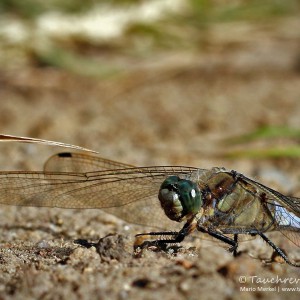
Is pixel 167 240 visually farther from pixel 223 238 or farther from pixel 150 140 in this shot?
pixel 150 140

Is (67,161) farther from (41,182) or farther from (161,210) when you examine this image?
(161,210)

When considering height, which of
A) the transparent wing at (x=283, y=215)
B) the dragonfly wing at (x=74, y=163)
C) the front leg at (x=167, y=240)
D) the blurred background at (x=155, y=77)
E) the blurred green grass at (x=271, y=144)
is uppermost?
the blurred background at (x=155, y=77)

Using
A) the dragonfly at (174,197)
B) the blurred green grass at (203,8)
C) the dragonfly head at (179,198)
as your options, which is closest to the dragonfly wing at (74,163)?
the dragonfly at (174,197)

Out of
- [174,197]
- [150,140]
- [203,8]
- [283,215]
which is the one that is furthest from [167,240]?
[203,8]

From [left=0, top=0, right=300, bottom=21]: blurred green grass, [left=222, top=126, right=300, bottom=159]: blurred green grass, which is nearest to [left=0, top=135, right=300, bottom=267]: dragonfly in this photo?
[left=222, top=126, right=300, bottom=159]: blurred green grass

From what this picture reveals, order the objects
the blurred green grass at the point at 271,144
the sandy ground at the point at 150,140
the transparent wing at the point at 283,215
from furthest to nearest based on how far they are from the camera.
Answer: the blurred green grass at the point at 271,144 → the transparent wing at the point at 283,215 → the sandy ground at the point at 150,140

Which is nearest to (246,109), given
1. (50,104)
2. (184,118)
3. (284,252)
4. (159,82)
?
(184,118)

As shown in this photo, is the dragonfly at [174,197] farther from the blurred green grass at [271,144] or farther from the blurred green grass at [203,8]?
the blurred green grass at [203,8]
